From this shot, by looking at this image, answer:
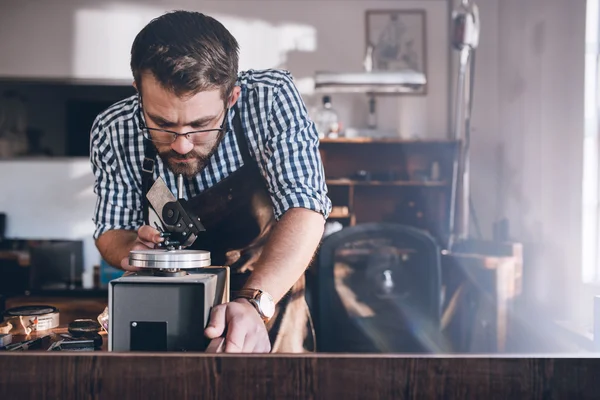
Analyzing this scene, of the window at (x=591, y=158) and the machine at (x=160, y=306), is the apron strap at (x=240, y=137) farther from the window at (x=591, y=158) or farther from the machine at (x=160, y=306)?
the window at (x=591, y=158)

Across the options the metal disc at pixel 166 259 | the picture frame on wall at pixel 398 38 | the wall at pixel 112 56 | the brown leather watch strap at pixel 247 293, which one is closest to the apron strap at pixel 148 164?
the brown leather watch strap at pixel 247 293

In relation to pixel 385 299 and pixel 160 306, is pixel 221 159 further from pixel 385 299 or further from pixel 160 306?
pixel 385 299

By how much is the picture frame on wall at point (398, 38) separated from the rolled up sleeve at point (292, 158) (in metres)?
2.45

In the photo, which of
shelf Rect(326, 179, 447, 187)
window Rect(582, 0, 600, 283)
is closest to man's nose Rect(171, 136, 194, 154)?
window Rect(582, 0, 600, 283)

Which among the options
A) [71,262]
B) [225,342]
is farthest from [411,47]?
[225,342]

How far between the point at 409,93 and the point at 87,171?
213 cm

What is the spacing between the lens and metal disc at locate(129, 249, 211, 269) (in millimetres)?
737

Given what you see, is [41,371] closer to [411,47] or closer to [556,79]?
[556,79]

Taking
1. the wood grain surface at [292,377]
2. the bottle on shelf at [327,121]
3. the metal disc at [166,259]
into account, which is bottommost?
the wood grain surface at [292,377]

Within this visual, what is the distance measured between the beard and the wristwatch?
348 millimetres

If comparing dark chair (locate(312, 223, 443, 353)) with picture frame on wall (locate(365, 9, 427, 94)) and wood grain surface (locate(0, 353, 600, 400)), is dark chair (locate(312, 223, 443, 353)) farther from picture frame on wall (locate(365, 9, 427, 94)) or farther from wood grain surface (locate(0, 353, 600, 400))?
picture frame on wall (locate(365, 9, 427, 94))

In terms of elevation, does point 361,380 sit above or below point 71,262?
above

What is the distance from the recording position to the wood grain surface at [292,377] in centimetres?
60

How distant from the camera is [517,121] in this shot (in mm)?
3047
